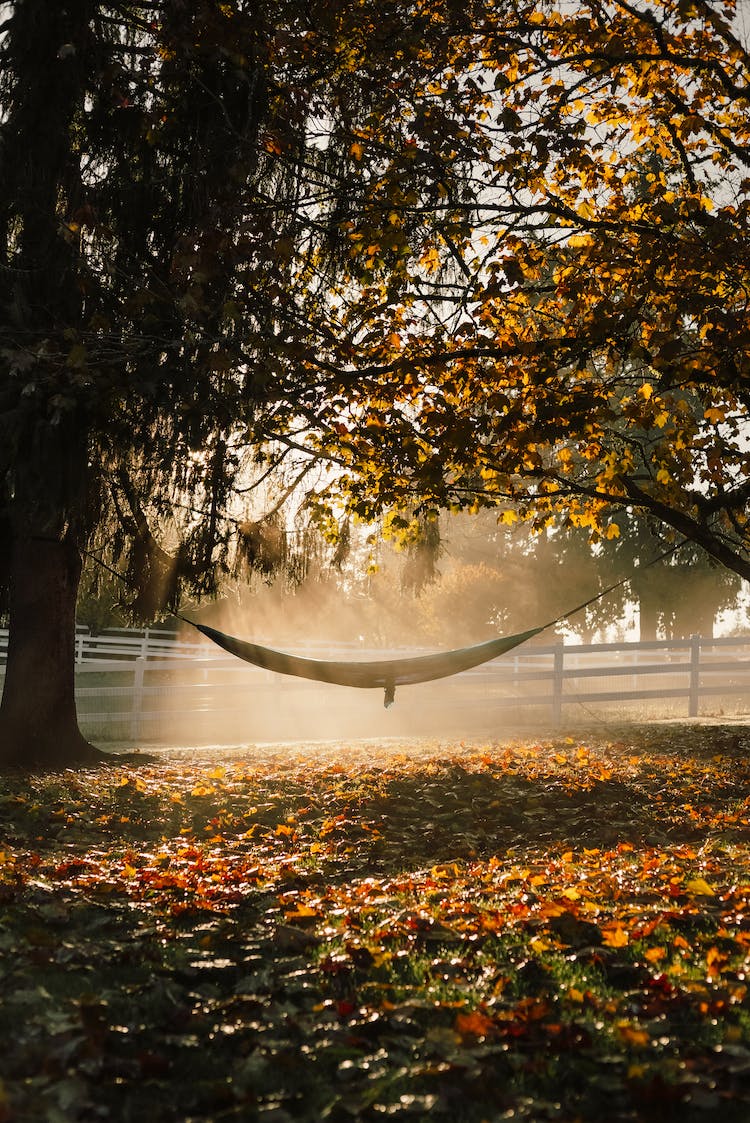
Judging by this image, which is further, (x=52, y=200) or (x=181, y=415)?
(x=52, y=200)

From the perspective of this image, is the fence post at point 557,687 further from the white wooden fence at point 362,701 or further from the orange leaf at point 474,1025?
the orange leaf at point 474,1025

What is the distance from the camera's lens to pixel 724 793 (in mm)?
8070

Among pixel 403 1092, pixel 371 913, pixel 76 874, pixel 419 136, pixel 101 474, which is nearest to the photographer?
pixel 403 1092

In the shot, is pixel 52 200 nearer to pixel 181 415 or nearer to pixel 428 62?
pixel 181 415

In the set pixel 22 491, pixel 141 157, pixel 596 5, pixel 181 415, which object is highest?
pixel 596 5

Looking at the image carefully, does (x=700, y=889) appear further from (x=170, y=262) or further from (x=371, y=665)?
(x=170, y=262)

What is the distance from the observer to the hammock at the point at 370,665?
8250 millimetres

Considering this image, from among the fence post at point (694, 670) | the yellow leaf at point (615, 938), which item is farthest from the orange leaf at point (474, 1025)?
the fence post at point (694, 670)

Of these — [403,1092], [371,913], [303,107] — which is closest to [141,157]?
[303,107]

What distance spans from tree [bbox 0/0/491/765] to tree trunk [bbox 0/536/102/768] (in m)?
0.02

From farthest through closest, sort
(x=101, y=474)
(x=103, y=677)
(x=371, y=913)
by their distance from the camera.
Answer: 1. (x=103, y=677)
2. (x=101, y=474)
3. (x=371, y=913)

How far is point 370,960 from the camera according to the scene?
369cm

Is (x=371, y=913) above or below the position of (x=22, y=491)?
below

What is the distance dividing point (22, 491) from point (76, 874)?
416 centimetres
